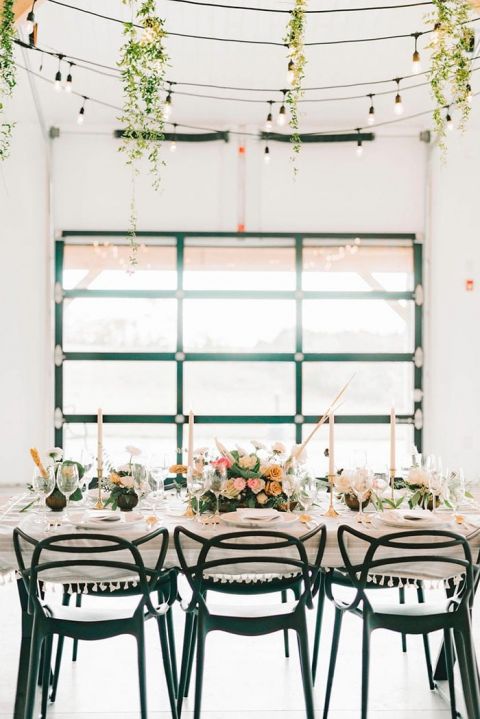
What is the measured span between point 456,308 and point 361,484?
361 cm

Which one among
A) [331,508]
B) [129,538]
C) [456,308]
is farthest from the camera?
[456,308]

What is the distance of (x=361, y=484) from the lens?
9.28 feet

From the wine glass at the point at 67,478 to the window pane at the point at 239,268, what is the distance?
360cm

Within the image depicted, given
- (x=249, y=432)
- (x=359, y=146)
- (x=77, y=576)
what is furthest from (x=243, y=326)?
(x=77, y=576)

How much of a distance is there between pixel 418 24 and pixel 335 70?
2.61ft

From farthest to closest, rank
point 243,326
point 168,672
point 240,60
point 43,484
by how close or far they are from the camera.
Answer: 1. point 243,326
2. point 240,60
3. point 43,484
4. point 168,672

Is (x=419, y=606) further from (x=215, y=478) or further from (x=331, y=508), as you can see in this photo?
(x=215, y=478)

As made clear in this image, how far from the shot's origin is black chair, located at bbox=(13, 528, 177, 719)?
2314 millimetres

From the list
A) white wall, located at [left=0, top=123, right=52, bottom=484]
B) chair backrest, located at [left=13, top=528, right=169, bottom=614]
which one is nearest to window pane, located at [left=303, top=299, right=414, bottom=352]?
white wall, located at [left=0, top=123, right=52, bottom=484]

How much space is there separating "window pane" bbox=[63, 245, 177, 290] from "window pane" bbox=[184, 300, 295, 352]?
438mm

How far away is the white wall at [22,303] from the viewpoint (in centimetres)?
582

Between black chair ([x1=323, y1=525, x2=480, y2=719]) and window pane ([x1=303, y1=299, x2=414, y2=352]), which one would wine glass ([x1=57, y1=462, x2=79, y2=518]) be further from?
window pane ([x1=303, y1=299, x2=414, y2=352])

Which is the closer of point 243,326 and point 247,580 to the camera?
point 247,580

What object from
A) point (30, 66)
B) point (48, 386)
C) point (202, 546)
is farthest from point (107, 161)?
point (202, 546)
